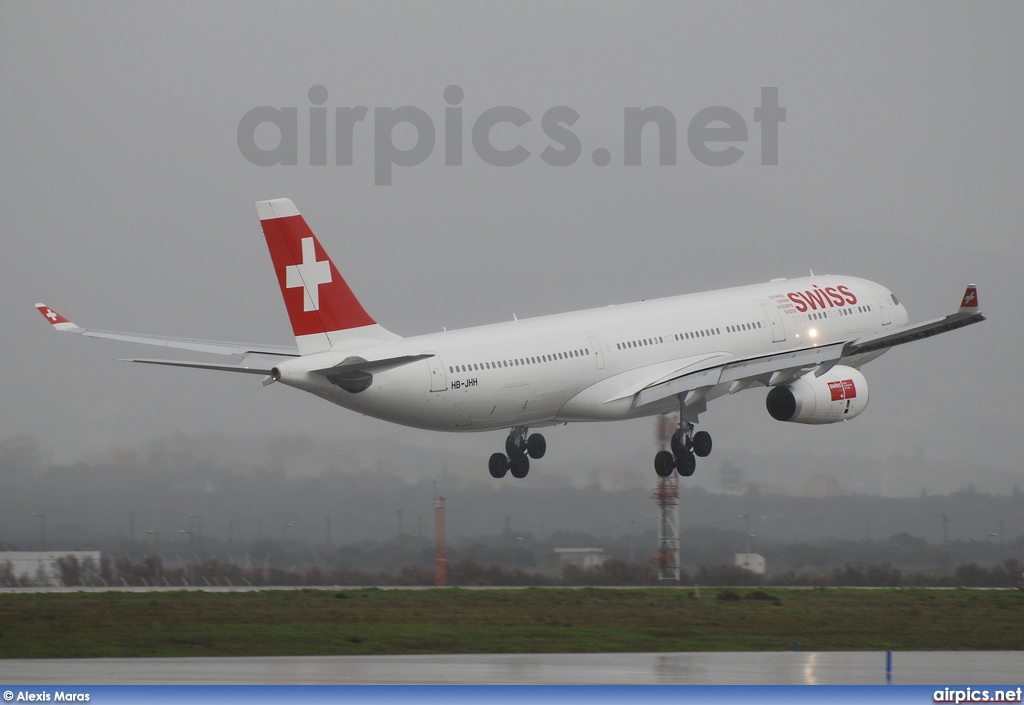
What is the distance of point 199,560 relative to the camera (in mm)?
87500

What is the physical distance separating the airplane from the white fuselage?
5 centimetres

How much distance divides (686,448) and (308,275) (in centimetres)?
1741

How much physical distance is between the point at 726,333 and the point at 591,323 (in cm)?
666

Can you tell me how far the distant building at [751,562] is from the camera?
97.2 meters

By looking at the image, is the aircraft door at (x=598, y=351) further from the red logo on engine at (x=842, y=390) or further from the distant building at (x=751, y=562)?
the distant building at (x=751, y=562)

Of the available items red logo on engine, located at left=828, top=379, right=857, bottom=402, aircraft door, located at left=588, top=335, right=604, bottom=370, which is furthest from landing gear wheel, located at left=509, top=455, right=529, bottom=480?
red logo on engine, located at left=828, top=379, right=857, bottom=402

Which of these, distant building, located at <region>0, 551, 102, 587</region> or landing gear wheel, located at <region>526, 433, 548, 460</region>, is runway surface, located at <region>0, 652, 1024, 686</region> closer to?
landing gear wheel, located at <region>526, 433, 548, 460</region>

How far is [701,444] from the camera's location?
6444 centimetres

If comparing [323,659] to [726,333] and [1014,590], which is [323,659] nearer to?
[726,333]

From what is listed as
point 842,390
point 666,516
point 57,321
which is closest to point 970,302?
point 842,390

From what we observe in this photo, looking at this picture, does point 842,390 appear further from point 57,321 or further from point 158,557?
point 158,557

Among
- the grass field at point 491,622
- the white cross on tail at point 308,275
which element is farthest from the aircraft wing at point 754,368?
the white cross on tail at point 308,275

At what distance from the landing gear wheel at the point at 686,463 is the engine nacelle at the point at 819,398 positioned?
3.63 meters

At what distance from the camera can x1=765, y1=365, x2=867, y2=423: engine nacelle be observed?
64500mm
